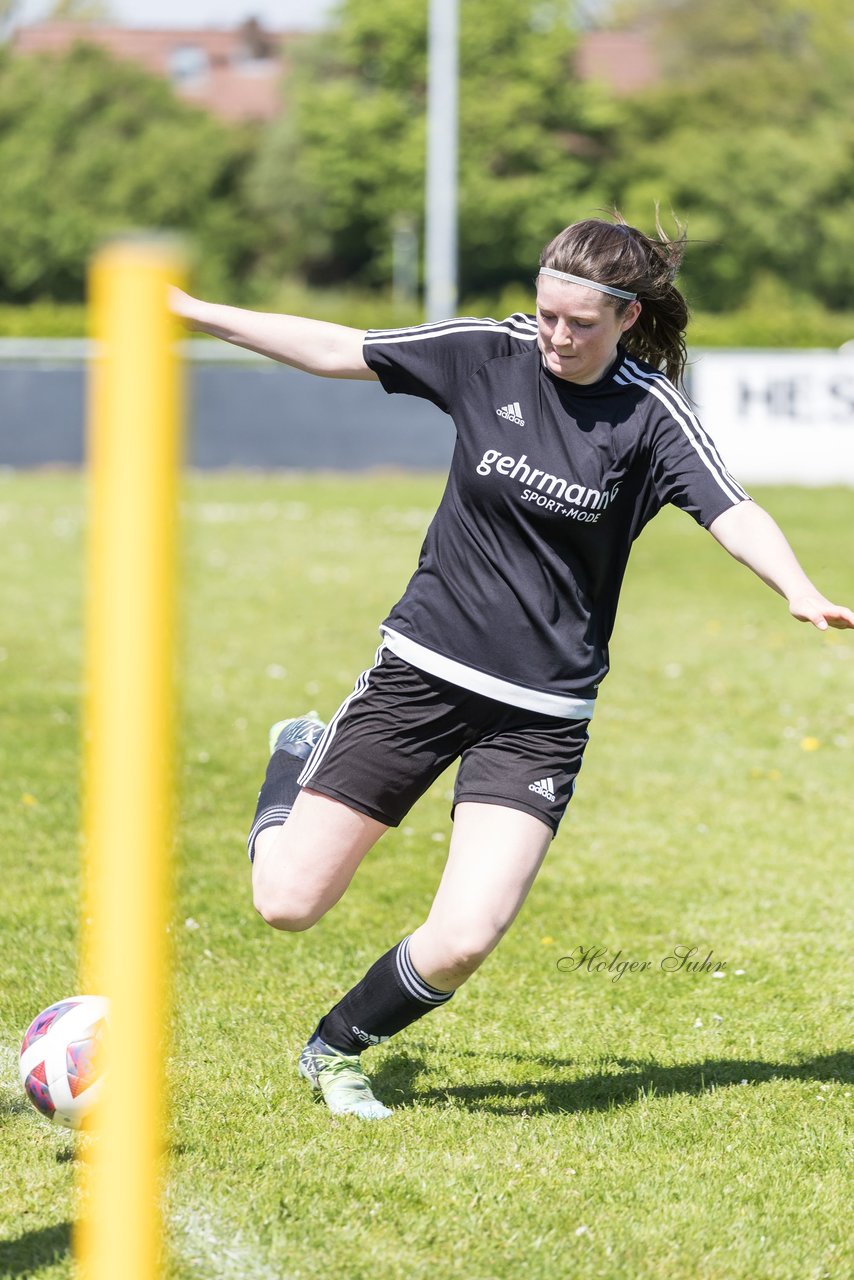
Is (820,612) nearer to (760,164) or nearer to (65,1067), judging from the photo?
(65,1067)

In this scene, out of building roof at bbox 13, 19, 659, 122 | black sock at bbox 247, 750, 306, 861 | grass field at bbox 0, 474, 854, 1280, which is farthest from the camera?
building roof at bbox 13, 19, 659, 122

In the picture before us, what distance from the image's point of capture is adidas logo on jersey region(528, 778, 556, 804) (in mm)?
4160

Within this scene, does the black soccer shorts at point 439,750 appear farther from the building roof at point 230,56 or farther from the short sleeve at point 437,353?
the building roof at point 230,56

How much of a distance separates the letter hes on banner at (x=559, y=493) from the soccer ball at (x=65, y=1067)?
169 centimetres

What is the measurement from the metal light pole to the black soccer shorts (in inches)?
1021

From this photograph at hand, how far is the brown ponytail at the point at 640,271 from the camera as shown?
13.2 feet

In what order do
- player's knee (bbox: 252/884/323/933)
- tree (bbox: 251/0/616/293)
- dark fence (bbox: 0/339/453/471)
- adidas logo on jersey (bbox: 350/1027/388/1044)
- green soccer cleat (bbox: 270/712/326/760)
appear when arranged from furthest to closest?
tree (bbox: 251/0/616/293) < dark fence (bbox: 0/339/453/471) < green soccer cleat (bbox: 270/712/326/760) < adidas logo on jersey (bbox: 350/1027/388/1044) < player's knee (bbox: 252/884/323/933)

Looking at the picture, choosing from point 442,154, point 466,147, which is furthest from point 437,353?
point 466,147

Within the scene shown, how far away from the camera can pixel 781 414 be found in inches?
901

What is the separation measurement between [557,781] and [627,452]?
0.86 meters

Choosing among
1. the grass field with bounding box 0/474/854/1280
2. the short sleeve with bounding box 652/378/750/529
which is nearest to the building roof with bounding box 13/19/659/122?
the grass field with bounding box 0/474/854/1280

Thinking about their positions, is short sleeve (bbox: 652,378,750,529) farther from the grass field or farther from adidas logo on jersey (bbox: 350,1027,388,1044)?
adidas logo on jersey (bbox: 350,1027,388,1044)

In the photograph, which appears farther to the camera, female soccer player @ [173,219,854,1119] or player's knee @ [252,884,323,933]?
player's knee @ [252,884,323,933]

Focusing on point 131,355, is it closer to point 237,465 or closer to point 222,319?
point 222,319
